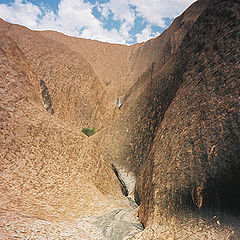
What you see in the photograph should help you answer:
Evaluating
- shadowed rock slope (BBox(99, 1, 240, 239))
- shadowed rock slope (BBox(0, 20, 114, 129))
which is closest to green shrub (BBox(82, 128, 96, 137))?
shadowed rock slope (BBox(0, 20, 114, 129))

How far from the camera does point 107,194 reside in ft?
16.5

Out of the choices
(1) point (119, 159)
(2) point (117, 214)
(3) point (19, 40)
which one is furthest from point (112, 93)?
(2) point (117, 214)

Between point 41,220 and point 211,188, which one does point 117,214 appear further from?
point 211,188

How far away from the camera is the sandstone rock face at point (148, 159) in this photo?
8.00 ft

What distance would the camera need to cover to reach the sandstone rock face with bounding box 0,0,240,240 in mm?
2438

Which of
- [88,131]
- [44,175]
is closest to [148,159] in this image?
[44,175]

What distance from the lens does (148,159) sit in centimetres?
390

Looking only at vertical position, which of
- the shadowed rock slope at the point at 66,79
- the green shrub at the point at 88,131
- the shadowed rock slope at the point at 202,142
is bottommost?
the shadowed rock slope at the point at 202,142

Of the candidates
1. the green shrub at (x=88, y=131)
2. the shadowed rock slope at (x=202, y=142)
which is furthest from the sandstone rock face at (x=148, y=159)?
the green shrub at (x=88, y=131)

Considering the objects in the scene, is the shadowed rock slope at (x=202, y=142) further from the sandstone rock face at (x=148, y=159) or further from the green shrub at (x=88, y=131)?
the green shrub at (x=88, y=131)

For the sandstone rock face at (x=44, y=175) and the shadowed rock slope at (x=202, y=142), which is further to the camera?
the sandstone rock face at (x=44, y=175)

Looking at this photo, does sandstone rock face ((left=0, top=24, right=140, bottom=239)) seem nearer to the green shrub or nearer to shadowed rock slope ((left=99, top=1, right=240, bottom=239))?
shadowed rock slope ((left=99, top=1, right=240, bottom=239))

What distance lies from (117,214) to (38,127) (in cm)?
272

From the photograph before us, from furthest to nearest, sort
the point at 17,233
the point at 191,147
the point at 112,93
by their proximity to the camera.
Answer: the point at 112,93 < the point at 191,147 < the point at 17,233
